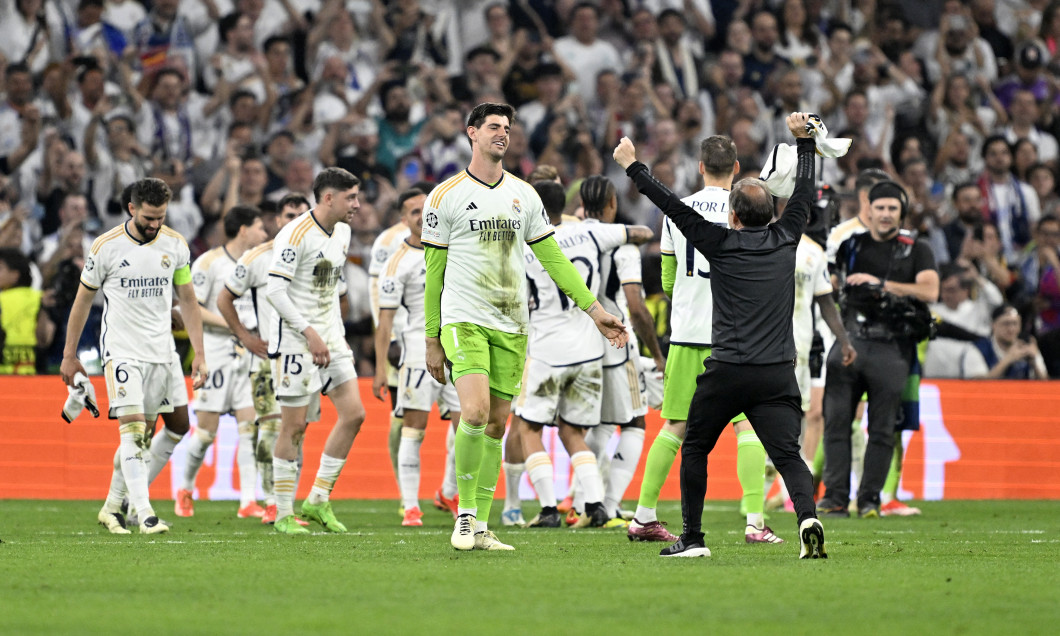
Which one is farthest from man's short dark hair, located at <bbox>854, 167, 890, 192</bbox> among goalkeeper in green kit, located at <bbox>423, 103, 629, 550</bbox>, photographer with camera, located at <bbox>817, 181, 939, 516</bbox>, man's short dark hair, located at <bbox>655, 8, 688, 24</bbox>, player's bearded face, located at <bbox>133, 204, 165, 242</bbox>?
man's short dark hair, located at <bbox>655, 8, 688, 24</bbox>

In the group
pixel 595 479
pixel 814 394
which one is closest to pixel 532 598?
pixel 595 479

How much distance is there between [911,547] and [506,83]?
11.9 meters

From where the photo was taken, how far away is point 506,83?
64.6 ft

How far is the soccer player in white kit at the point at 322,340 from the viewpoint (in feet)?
33.8

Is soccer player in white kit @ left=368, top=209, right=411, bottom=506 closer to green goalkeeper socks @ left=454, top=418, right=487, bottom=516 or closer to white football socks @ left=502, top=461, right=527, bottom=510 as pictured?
white football socks @ left=502, top=461, right=527, bottom=510

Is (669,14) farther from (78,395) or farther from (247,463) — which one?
(78,395)

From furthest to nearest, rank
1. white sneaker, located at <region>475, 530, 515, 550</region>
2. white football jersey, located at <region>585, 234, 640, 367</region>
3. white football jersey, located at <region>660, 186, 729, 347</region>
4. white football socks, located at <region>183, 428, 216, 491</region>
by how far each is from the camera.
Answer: white football socks, located at <region>183, 428, 216, 491</region>
white football jersey, located at <region>585, 234, 640, 367</region>
white football jersey, located at <region>660, 186, 729, 347</region>
white sneaker, located at <region>475, 530, 515, 550</region>

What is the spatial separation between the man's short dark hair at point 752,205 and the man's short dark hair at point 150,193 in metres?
4.44

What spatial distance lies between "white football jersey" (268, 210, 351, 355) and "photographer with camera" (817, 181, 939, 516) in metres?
4.70

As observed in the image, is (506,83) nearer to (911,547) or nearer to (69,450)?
(69,450)

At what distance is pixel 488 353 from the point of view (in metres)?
8.38

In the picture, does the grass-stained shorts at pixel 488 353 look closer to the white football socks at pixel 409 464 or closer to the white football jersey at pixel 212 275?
Answer: the white football socks at pixel 409 464

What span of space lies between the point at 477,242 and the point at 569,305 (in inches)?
114

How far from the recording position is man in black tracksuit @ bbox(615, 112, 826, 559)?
25.5 ft
